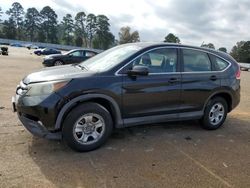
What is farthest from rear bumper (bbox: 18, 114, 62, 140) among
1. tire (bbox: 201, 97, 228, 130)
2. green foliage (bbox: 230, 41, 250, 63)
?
green foliage (bbox: 230, 41, 250, 63)

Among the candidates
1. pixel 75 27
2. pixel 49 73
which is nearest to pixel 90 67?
pixel 49 73

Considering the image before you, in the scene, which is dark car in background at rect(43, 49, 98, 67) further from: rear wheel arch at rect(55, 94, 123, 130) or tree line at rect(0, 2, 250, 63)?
tree line at rect(0, 2, 250, 63)

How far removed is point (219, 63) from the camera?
671 cm

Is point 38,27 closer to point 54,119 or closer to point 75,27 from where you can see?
point 75,27

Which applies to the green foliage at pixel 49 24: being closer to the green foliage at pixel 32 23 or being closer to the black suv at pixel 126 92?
the green foliage at pixel 32 23

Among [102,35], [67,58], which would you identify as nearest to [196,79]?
[67,58]

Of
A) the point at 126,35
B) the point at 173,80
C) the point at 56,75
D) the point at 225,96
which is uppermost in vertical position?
the point at 126,35

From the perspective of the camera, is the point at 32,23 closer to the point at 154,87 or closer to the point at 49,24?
the point at 49,24

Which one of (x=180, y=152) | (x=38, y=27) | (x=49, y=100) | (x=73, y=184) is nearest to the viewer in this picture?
(x=73, y=184)

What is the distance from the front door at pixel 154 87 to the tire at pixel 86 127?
1.48ft

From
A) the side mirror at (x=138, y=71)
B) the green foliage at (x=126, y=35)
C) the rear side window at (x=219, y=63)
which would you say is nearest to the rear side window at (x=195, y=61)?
the rear side window at (x=219, y=63)

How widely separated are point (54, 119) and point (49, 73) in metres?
0.92

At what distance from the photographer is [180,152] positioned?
525 cm

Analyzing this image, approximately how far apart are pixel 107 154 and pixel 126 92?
3.48 ft
